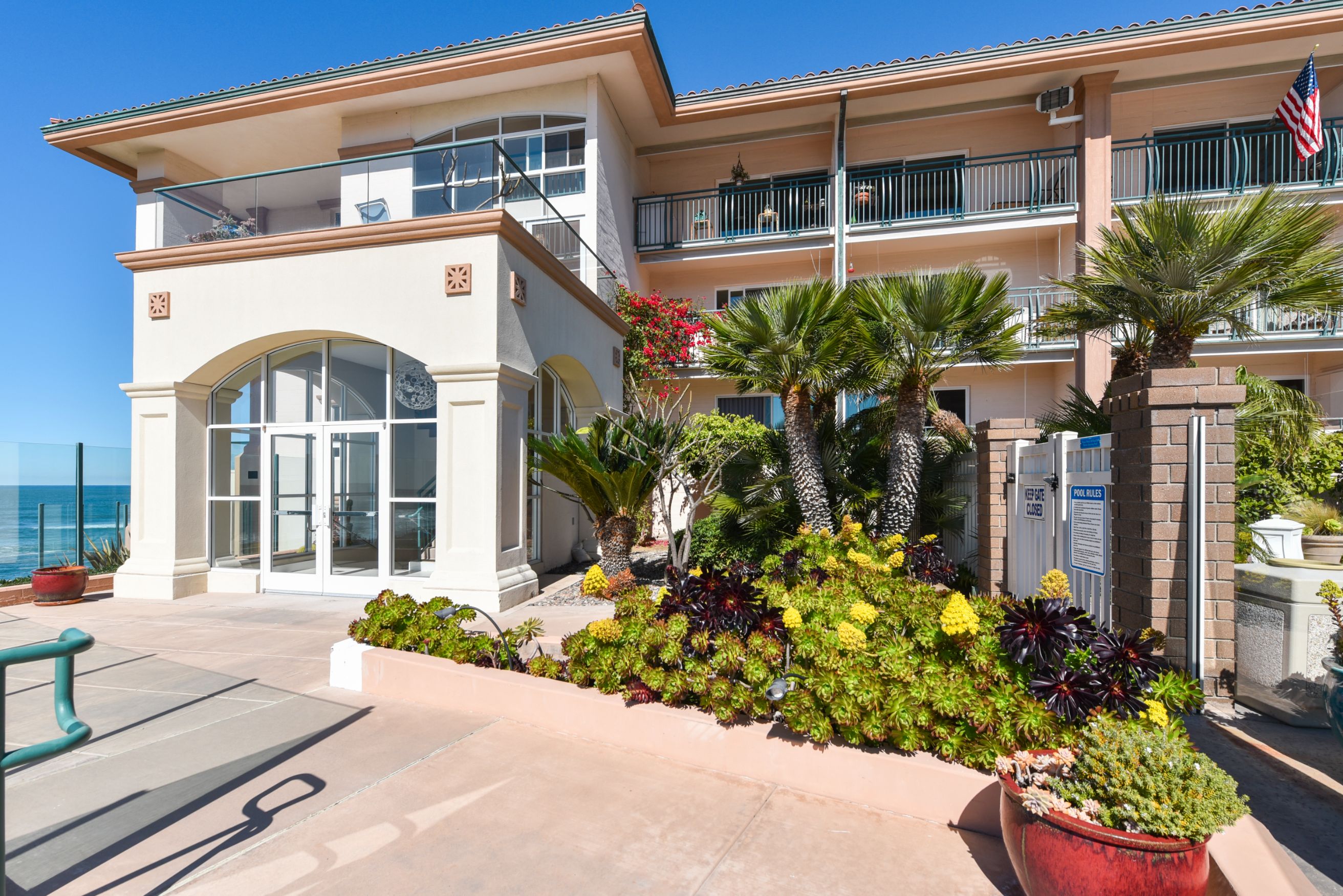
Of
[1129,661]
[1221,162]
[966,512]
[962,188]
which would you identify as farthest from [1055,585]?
[1221,162]

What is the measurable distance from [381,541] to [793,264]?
37.8 feet

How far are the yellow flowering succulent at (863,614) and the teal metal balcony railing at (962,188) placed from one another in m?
12.6

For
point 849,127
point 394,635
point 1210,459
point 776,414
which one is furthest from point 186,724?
point 849,127

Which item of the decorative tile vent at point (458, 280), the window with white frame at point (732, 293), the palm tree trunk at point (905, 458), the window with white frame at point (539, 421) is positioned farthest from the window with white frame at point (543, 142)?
the palm tree trunk at point (905, 458)

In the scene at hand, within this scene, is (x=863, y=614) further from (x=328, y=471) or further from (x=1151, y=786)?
(x=328, y=471)

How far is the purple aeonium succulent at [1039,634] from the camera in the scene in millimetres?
3416

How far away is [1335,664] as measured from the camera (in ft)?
12.6

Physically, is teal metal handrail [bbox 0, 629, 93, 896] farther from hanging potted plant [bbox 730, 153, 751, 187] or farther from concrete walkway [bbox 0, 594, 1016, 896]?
hanging potted plant [bbox 730, 153, 751, 187]

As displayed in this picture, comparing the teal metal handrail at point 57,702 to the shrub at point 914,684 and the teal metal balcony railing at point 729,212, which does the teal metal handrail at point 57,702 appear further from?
the teal metal balcony railing at point 729,212

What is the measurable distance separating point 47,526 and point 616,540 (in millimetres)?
9960

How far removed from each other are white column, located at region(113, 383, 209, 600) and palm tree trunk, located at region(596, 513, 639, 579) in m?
5.92

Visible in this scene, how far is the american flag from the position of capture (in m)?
11.3

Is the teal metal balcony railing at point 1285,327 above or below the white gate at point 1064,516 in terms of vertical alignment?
above

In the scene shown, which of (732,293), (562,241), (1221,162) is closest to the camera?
(562,241)
